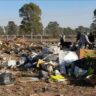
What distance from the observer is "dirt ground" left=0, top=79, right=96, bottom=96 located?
11431 millimetres

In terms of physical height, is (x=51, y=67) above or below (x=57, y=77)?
above

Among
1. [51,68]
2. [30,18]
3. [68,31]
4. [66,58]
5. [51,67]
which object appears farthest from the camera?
[68,31]

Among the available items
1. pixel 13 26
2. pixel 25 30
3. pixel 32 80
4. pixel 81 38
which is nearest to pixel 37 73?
pixel 32 80

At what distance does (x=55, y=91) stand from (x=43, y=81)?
1386 mm

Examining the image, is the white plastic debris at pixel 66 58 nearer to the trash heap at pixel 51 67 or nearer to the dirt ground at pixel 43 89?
the trash heap at pixel 51 67

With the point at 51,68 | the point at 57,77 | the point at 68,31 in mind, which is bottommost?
the point at 57,77

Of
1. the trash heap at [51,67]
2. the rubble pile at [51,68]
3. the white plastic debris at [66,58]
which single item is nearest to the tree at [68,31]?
the trash heap at [51,67]

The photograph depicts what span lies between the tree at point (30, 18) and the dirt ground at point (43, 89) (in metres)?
43.4

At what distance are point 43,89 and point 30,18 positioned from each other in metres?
44.8

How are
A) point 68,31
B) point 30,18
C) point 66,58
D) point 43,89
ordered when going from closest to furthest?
point 43,89
point 66,58
point 30,18
point 68,31

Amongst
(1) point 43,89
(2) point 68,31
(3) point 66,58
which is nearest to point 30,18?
(2) point 68,31

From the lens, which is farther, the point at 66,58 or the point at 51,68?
the point at 66,58

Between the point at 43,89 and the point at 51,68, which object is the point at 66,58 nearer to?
the point at 51,68

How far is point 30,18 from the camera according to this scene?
5628cm
